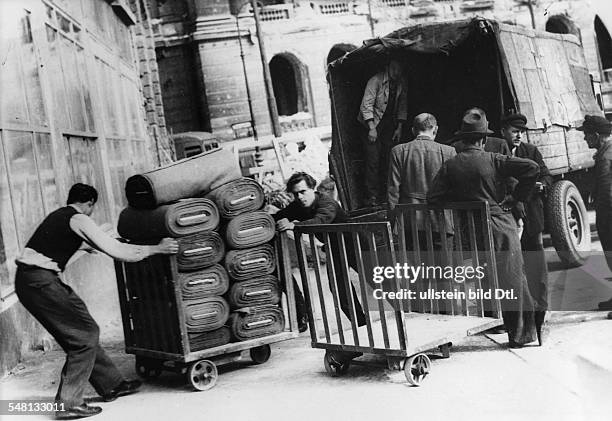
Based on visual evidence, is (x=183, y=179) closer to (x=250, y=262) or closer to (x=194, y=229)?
(x=194, y=229)

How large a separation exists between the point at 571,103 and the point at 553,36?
2.33 ft

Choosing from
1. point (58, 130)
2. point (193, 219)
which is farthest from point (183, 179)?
point (58, 130)

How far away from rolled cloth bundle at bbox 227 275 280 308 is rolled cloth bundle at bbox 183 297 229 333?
8cm

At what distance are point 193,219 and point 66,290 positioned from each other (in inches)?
33.4

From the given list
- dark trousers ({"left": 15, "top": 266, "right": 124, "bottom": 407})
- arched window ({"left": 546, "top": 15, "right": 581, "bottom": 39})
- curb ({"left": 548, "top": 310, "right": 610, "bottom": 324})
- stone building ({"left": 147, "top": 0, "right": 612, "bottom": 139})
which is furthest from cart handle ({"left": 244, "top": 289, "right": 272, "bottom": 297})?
arched window ({"left": 546, "top": 15, "right": 581, "bottom": 39})

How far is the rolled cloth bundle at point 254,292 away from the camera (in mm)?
4762

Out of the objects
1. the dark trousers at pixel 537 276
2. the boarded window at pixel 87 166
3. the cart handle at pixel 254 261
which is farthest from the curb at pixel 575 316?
the boarded window at pixel 87 166

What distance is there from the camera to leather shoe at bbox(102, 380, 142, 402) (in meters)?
4.46

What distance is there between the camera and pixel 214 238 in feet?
15.3

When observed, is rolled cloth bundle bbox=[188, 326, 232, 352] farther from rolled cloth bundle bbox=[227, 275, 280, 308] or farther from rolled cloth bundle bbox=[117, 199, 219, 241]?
rolled cloth bundle bbox=[117, 199, 219, 241]

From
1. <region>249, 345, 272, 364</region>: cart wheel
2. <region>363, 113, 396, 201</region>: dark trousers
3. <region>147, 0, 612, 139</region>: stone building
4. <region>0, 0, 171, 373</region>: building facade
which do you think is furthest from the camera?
<region>147, 0, 612, 139</region>: stone building

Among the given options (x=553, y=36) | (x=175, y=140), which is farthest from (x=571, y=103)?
(x=175, y=140)

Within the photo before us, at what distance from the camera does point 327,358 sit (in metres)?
4.53

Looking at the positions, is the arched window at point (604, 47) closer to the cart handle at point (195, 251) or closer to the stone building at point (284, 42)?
the stone building at point (284, 42)
